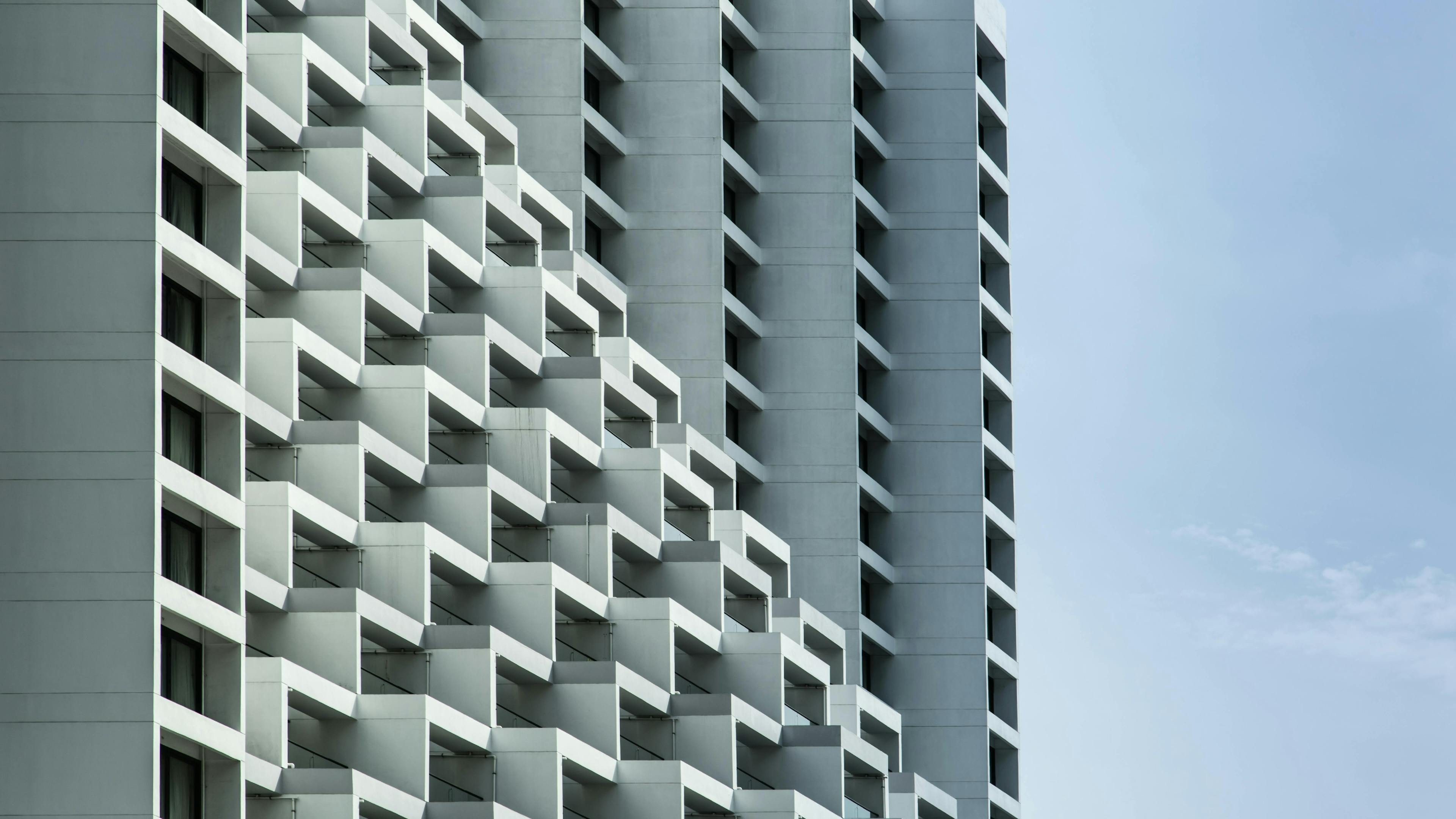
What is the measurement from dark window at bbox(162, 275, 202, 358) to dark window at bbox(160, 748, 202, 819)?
31.3 feet

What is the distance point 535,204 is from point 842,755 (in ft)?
76.0

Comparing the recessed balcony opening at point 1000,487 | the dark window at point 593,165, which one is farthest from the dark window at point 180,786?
the recessed balcony opening at point 1000,487

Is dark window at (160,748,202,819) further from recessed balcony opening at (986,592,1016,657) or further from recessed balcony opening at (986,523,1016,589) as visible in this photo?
recessed balcony opening at (986,523,1016,589)

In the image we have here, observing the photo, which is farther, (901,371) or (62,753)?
(901,371)

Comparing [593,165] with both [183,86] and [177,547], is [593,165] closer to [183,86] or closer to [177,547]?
[183,86]

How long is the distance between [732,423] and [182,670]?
61.3 metres

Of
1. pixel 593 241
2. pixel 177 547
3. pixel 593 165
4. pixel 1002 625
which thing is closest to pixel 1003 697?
pixel 1002 625

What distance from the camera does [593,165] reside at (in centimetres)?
12238

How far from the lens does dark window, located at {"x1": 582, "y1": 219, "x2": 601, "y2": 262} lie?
121 meters

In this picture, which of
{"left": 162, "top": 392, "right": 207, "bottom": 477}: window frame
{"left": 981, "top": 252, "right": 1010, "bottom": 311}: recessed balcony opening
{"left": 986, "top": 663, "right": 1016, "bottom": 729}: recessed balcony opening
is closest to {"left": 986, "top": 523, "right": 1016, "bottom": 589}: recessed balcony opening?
{"left": 986, "top": 663, "right": 1016, "bottom": 729}: recessed balcony opening

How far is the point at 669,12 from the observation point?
408 feet

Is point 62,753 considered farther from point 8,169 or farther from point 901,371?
point 901,371

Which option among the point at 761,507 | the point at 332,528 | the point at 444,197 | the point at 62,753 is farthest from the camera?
the point at 761,507

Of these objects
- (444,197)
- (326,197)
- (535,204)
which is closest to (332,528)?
(326,197)
